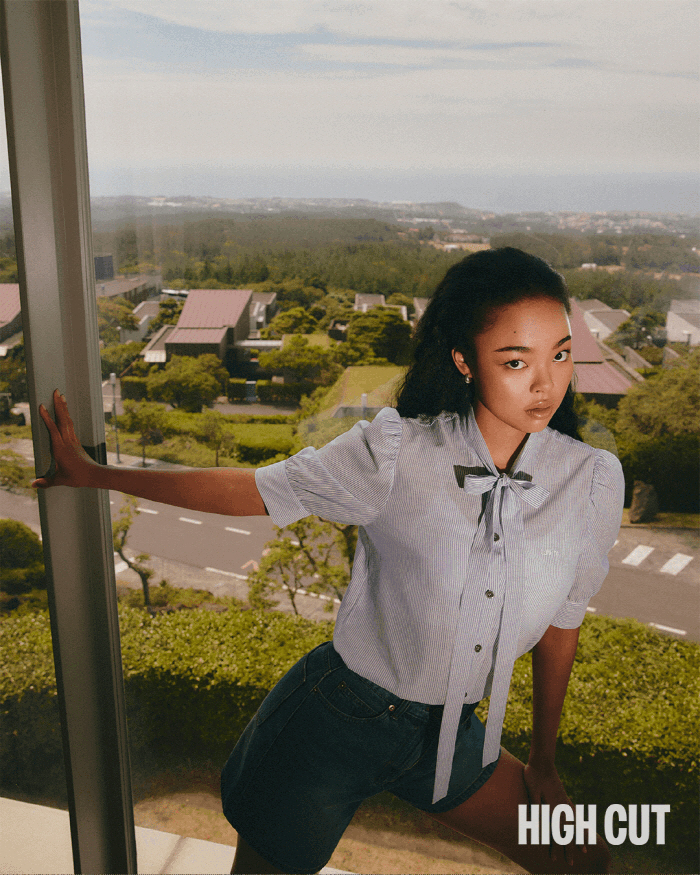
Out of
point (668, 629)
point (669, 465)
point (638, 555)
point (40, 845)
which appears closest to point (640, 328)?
point (669, 465)

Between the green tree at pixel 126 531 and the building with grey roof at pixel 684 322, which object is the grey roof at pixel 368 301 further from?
the green tree at pixel 126 531

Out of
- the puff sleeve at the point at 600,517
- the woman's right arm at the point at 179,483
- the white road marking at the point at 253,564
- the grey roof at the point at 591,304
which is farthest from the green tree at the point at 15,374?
the grey roof at the point at 591,304

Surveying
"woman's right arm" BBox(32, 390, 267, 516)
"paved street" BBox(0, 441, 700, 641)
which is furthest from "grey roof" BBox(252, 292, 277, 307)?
"woman's right arm" BBox(32, 390, 267, 516)

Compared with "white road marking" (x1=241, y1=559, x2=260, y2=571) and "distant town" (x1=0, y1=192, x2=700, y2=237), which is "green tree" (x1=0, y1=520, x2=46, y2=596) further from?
"distant town" (x1=0, y1=192, x2=700, y2=237)

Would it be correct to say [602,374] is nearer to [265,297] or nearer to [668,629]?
[668,629]

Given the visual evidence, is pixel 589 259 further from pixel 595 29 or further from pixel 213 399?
pixel 213 399

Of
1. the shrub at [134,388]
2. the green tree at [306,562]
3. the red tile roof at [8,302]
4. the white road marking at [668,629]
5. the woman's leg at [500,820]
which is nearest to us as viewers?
the woman's leg at [500,820]

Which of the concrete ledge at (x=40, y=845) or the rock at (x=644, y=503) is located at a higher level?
the rock at (x=644, y=503)
